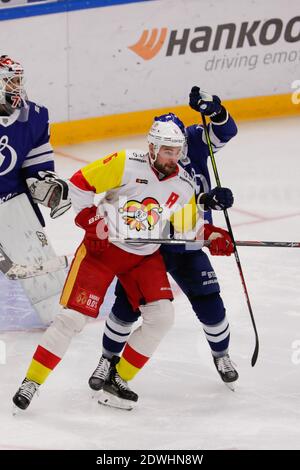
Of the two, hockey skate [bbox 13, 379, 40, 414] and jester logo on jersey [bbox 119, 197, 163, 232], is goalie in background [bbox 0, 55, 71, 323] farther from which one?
hockey skate [bbox 13, 379, 40, 414]

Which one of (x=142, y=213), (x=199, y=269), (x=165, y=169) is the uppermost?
(x=165, y=169)

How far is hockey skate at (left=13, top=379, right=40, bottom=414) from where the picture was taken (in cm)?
418

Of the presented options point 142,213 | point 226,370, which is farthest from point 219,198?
point 226,370

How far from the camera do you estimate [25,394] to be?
419 cm

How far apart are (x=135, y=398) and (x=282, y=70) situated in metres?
4.34

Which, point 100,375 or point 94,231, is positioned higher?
point 94,231

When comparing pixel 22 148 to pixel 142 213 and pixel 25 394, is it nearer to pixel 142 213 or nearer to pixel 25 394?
pixel 142 213

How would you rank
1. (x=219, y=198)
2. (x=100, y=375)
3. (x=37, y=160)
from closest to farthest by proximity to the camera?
(x=219, y=198)
(x=100, y=375)
(x=37, y=160)

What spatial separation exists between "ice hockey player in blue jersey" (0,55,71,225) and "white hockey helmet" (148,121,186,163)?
72 cm

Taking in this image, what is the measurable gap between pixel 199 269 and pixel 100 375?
519 mm

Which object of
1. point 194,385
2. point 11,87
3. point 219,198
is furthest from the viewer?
point 11,87

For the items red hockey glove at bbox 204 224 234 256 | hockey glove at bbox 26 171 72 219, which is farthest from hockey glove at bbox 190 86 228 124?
hockey glove at bbox 26 171 72 219

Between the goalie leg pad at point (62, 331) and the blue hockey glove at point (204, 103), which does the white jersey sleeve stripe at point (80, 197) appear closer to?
the goalie leg pad at point (62, 331)

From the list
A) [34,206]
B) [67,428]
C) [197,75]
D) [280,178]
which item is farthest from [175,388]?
[197,75]
